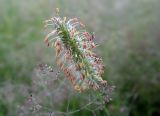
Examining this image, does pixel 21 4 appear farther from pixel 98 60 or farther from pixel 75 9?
pixel 98 60

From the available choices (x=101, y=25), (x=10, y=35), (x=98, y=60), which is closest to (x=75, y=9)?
(x=101, y=25)

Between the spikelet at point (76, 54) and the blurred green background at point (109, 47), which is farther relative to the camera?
the blurred green background at point (109, 47)

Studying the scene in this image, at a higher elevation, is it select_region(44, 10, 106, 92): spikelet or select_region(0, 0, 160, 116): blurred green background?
select_region(0, 0, 160, 116): blurred green background

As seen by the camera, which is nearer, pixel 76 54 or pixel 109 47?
pixel 76 54

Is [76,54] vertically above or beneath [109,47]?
beneath

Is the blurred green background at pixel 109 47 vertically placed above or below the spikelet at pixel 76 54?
above
